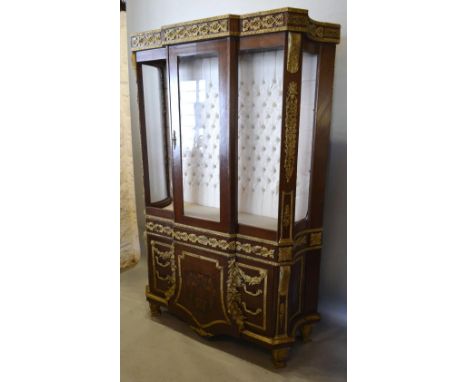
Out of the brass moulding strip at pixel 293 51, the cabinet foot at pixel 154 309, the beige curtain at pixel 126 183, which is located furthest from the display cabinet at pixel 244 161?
the beige curtain at pixel 126 183

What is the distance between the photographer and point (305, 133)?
1811 mm

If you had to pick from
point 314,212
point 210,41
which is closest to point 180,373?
point 314,212

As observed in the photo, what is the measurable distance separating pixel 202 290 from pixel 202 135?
2.78 ft

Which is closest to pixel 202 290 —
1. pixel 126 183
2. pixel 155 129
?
pixel 155 129

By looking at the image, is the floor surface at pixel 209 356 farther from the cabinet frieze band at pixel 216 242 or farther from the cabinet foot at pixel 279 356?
the cabinet frieze band at pixel 216 242

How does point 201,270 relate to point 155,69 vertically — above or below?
below

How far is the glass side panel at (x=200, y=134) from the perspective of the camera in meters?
1.88

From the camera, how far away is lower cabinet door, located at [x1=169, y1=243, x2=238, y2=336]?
1.91 m

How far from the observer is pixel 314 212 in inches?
76.8

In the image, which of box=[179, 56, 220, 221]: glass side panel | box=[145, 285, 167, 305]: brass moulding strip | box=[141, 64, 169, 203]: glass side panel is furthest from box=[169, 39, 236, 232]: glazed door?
box=[145, 285, 167, 305]: brass moulding strip
